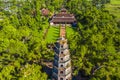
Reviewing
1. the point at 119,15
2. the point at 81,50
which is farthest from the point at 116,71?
the point at 119,15

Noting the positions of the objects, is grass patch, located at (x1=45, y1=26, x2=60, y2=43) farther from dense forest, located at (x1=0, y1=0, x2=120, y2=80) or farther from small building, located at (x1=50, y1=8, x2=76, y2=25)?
dense forest, located at (x1=0, y1=0, x2=120, y2=80)

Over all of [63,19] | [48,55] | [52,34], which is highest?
[63,19]

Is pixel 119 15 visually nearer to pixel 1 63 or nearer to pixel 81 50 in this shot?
pixel 81 50

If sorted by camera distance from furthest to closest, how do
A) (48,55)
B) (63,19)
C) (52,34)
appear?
(63,19), (52,34), (48,55)

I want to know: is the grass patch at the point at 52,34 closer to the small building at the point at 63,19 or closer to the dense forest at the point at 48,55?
the small building at the point at 63,19

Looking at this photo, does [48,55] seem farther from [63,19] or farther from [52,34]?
[63,19]

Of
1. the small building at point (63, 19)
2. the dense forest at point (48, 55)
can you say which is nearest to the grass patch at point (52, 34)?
the small building at point (63, 19)

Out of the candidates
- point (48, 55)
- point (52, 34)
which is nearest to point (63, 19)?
point (52, 34)

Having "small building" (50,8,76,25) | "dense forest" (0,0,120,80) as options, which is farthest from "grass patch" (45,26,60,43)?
"dense forest" (0,0,120,80)
